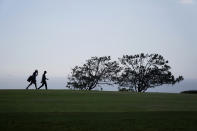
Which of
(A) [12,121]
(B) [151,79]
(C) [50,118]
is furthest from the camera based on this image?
(B) [151,79]

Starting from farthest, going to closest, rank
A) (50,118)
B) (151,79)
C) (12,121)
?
(151,79) → (50,118) → (12,121)

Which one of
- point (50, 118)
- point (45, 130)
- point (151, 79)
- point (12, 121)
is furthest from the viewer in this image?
point (151, 79)

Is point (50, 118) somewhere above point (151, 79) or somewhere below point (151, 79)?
below

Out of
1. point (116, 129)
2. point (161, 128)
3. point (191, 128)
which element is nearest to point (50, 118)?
point (116, 129)

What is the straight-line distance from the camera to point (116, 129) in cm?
1084

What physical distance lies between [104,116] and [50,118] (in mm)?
2323

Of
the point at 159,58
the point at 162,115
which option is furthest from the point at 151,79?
the point at 162,115

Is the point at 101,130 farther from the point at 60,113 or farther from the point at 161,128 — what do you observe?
the point at 60,113

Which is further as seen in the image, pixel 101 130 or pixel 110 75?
pixel 110 75

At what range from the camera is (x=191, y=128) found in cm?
1123

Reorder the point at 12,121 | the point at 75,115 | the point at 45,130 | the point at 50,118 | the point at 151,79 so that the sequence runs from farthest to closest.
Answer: the point at 151,79 < the point at 75,115 < the point at 50,118 < the point at 12,121 < the point at 45,130

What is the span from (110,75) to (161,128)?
195 ft

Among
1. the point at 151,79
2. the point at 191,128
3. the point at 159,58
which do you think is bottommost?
the point at 191,128

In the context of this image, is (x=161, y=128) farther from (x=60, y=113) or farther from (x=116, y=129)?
(x=60, y=113)
